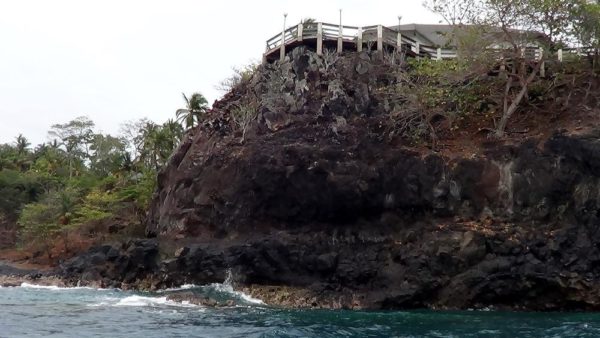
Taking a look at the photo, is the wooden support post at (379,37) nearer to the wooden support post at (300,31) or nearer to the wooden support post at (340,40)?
the wooden support post at (340,40)

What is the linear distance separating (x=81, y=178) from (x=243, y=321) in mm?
44895

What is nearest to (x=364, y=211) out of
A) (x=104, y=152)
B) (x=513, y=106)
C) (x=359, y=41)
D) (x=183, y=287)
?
(x=513, y=106)

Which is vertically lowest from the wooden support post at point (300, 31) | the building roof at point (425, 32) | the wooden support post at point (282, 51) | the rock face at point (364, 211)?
the rock face at point (364, 211)

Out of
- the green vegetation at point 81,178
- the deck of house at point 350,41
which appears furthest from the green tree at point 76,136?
the deck of house at point 350,41

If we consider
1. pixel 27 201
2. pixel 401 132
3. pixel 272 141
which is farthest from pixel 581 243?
pixel 27 201

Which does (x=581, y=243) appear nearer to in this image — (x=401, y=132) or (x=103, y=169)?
(x=401, y=132)

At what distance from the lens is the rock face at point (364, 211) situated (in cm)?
2756

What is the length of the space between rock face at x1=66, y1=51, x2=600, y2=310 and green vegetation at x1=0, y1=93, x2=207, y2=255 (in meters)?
12.5

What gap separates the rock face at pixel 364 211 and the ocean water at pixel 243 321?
115 inches

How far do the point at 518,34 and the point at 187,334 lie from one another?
78.2ft

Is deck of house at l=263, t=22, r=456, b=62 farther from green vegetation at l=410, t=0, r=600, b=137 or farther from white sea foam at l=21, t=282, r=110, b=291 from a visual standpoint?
white sea foam at l=21, t=282, r=110, b=291

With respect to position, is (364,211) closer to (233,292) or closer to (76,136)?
(233,292)

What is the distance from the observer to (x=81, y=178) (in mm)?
61188

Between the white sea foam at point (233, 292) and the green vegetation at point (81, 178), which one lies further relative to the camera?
the green vegetation at point (81, 178)
